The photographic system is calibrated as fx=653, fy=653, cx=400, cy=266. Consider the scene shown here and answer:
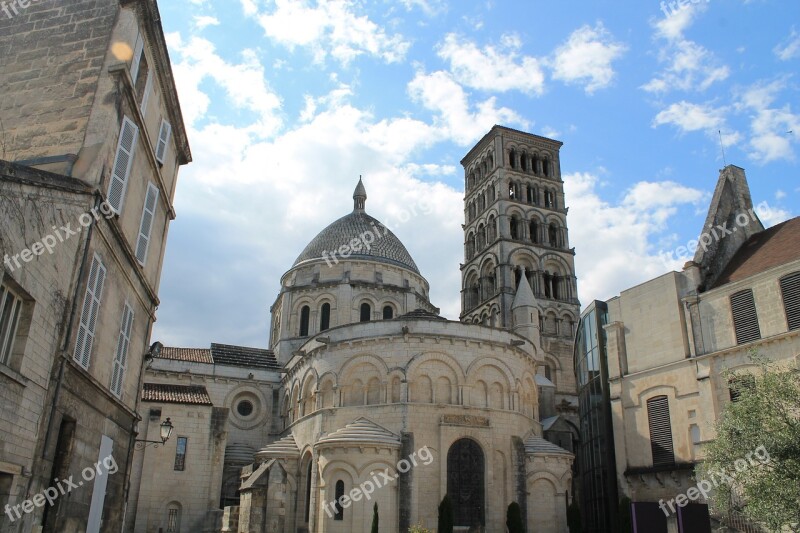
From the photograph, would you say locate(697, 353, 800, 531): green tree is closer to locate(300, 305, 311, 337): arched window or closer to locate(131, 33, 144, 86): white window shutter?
locate(131, 33, 144, 86): white window shutter

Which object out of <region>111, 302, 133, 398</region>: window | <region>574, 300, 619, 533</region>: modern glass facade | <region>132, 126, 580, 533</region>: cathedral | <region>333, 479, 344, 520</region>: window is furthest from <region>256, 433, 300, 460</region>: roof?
<region>111, 302, 133, 398</region>: window

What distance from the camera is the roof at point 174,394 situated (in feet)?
122

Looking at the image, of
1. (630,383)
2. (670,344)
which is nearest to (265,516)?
(630,383)

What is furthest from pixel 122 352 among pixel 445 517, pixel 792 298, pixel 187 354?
pixel 187 354

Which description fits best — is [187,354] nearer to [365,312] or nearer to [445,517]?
[365,312]

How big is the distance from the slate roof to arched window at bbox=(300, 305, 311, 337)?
4077 mm

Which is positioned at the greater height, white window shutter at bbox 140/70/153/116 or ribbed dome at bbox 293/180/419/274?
ribbed dome at bbox 293/180/419/274

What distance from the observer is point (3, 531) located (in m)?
11.4

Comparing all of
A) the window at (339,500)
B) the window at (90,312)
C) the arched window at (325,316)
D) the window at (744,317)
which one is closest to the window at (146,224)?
the window at (90,312)

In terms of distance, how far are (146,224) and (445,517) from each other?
18659mm

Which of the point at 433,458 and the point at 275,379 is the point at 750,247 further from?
the point at 275,379

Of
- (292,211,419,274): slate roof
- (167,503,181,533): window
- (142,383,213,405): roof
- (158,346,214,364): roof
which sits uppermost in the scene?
(292,211,419,274): slate roof

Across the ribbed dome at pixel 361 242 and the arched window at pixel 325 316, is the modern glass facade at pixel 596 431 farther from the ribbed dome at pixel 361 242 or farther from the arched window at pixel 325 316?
the arched window at pixel 325 316

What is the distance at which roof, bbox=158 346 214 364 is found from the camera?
45875mm
